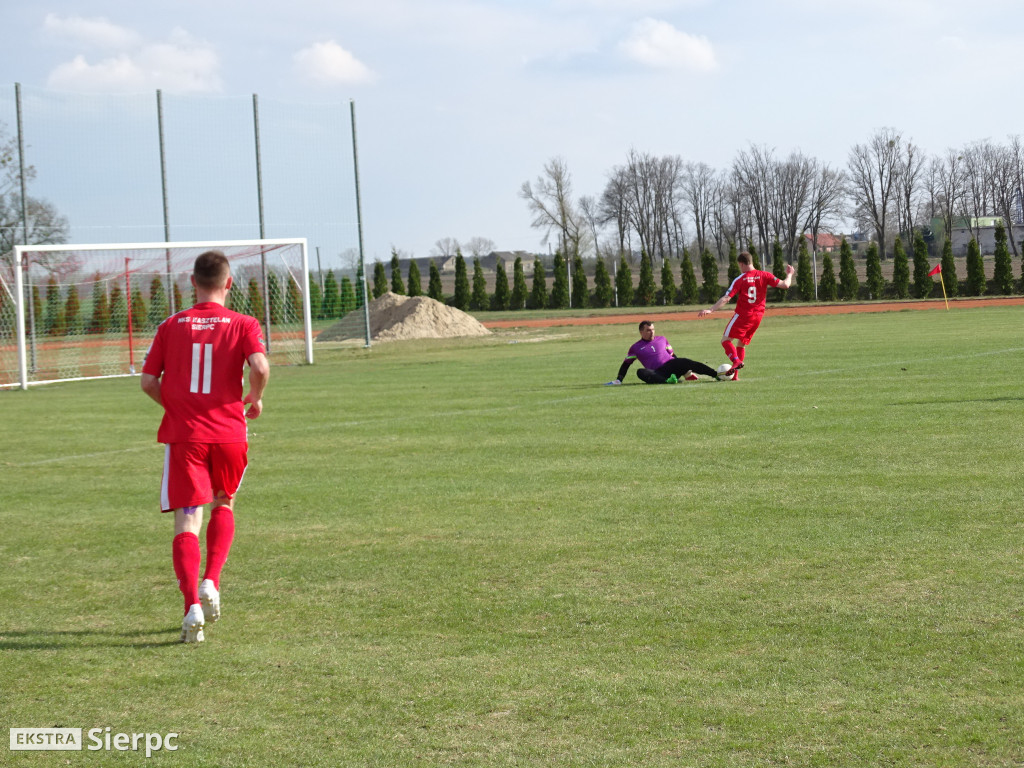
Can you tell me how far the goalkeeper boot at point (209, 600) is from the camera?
5379mm

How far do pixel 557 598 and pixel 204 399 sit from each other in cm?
210

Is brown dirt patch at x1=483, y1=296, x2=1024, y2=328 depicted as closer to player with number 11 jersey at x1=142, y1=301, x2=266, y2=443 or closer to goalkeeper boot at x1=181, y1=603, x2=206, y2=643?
player with number 11 jersey at x1=142, y1=301, x2=266, y2=443

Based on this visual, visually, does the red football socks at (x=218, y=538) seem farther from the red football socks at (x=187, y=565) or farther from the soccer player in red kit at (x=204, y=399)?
the red football socks at (x=187, y=565)

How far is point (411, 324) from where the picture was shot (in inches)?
1678

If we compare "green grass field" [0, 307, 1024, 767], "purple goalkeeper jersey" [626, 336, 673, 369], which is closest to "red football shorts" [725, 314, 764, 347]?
"purple goalkeeper jersey" [626, 336, 673, 369]

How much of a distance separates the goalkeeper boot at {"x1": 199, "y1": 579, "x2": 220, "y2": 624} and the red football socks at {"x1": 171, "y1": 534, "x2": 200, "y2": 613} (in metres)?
0.05

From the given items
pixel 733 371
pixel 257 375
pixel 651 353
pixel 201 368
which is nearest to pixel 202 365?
pixel 201 368

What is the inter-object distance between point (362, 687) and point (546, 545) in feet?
8.51

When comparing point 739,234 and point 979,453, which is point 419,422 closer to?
point 979,453

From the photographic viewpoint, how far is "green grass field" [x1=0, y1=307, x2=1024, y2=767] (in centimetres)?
394

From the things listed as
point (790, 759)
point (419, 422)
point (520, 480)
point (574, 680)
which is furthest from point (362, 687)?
point (419, 422)

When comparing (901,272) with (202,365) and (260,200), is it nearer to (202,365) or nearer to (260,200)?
(260,200)

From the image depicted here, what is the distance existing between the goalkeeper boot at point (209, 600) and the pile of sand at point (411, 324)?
115 ft

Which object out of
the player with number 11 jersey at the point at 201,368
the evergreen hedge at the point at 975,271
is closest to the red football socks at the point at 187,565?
the player with number 11 jersey at the point at 201,368
